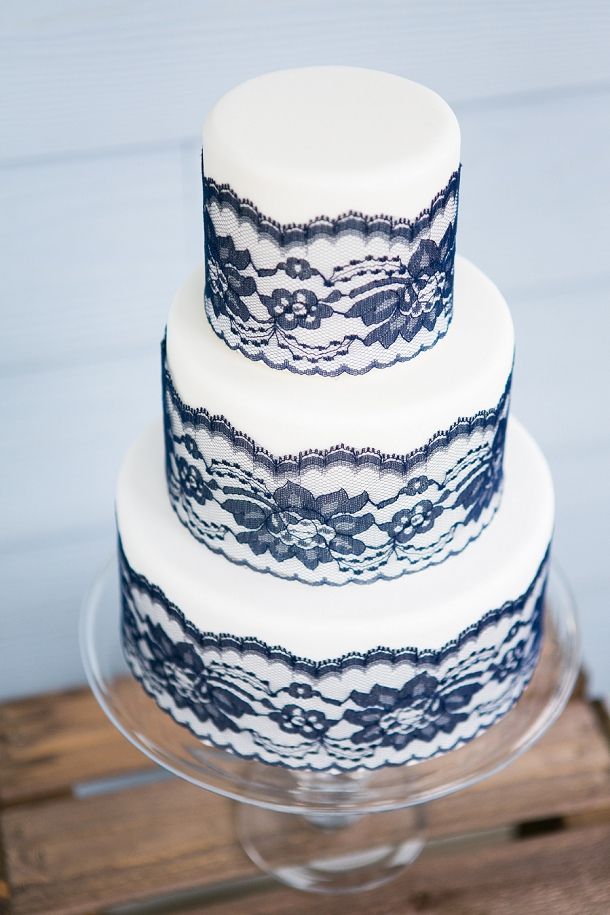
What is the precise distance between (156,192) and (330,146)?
38 cm

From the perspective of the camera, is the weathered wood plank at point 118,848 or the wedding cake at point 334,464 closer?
the wedding cake at point 334,464

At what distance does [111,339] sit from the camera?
1.04 meters

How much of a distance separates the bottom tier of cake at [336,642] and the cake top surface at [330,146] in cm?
24

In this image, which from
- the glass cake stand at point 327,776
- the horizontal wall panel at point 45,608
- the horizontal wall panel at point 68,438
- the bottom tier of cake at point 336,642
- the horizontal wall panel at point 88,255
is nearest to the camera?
the bottom tier of cake at point 336,642

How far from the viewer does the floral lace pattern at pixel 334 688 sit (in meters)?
0.70

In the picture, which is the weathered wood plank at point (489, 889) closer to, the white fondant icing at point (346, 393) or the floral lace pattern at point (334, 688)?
the floral lace pattern at point (334, 688)

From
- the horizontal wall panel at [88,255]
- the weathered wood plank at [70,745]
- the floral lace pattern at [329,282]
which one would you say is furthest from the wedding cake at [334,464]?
the weathered wood plank at [70,745]

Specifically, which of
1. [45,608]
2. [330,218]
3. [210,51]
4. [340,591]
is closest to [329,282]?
[330,218]

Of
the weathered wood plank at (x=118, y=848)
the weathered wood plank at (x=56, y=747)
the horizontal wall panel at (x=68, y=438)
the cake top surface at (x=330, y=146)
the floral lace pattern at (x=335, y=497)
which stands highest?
the cake top surface at (x=330, y=146)

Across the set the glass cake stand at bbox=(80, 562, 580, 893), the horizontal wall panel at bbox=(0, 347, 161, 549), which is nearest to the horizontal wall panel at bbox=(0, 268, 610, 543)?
the horizontal wall panel at bbox=(0, 347, 161, 549)

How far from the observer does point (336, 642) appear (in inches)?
26.9

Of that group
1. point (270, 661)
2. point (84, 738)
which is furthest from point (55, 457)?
point (270, 661)

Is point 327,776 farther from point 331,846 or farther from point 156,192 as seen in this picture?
point 156,192

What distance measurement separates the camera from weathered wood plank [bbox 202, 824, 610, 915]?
98 centimetres
